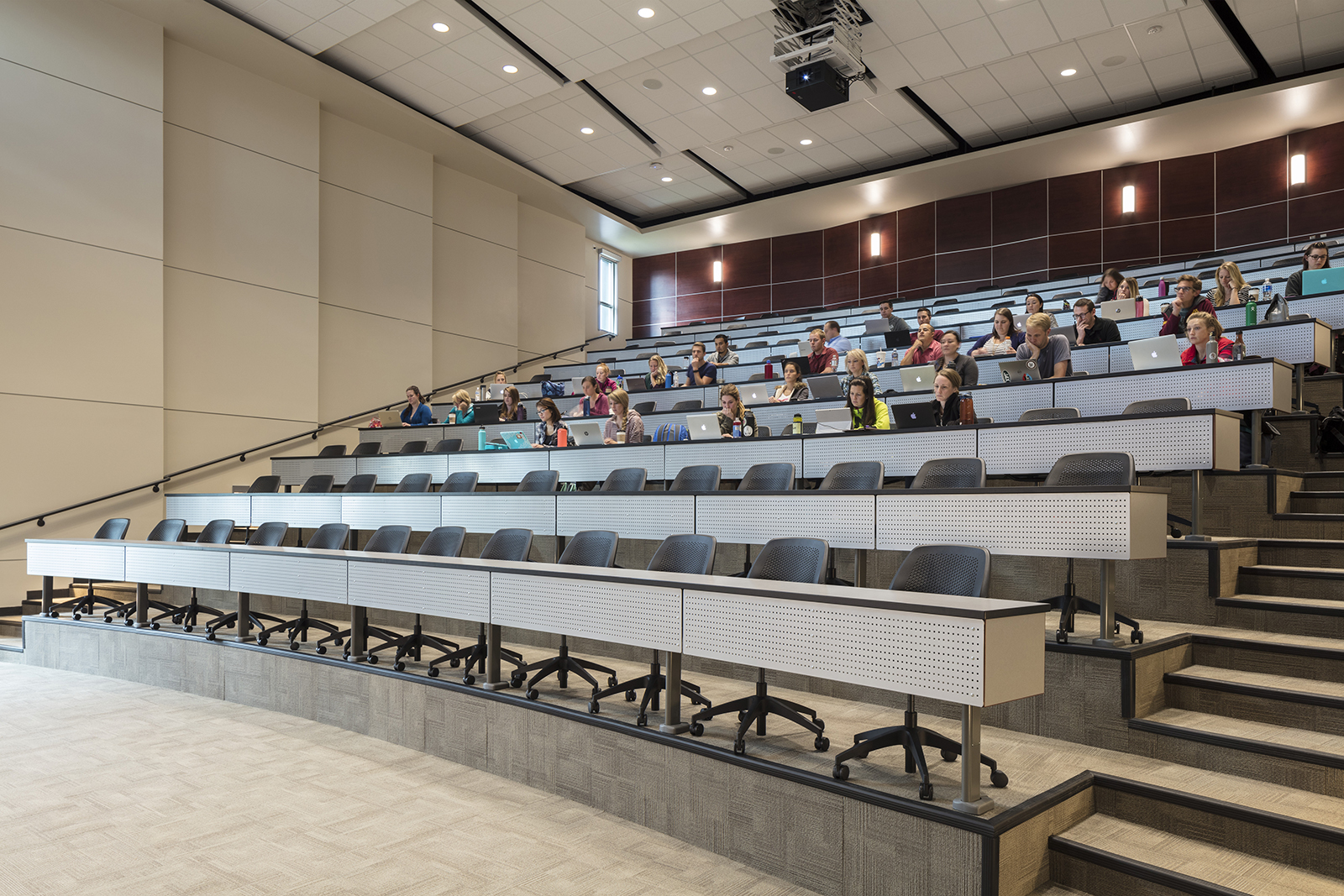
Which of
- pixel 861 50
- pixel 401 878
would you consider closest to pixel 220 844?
pixel 401 878

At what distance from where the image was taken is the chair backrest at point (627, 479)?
17.7 ft

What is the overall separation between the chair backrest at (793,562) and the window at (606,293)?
12.5 meters

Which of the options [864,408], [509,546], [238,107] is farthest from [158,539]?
[864,408]

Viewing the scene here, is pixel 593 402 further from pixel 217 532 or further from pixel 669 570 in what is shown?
pixel 669 570

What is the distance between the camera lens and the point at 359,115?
1027 centimetres

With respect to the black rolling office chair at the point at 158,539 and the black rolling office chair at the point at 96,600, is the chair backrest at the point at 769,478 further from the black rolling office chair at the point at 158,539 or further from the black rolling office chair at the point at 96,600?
the black rolling office chair at the point at 96,600

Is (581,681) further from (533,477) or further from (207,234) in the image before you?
(207,234)

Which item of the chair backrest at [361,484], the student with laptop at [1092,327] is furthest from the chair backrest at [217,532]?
the student with laptop at [1092,327]

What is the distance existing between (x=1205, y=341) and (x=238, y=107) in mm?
9410

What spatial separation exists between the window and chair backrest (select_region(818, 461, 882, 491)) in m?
11.5

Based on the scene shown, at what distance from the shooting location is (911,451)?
4.84 m

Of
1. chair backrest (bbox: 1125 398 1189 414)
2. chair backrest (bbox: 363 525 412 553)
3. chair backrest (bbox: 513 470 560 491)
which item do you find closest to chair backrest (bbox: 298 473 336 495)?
chair backrest (bbox: 513 470 560 491)

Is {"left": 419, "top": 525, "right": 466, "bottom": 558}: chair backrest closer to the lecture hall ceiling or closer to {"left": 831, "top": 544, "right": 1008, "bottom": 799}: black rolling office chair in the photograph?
{"left": 831, "top": 544, "right": 1008, "bottom": 799}: black rolling office chair

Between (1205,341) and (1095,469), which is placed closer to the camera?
(1095,469)
